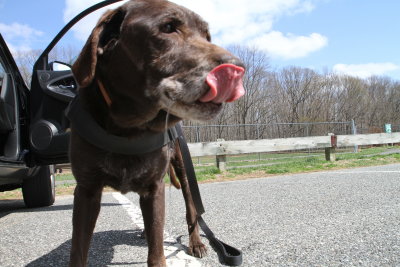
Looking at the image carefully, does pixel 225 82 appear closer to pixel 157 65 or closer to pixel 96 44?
pixel 157 65

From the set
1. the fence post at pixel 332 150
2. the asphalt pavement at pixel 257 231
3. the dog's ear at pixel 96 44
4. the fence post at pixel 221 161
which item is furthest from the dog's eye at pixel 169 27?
the fence post at pixel 332 150

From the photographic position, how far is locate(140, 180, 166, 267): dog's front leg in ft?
6.56

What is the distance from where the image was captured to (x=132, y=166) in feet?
6.69

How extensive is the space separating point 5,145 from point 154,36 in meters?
2.62

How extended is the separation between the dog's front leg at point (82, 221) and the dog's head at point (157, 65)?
471 mm

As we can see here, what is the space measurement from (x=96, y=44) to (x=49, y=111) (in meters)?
2.01

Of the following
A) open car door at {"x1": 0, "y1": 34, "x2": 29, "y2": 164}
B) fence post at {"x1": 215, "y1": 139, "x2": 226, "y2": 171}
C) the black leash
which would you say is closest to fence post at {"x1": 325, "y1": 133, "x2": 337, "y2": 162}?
fence post at {"x1": 215, "y1": 139, "x2": 226, "y2": 171}

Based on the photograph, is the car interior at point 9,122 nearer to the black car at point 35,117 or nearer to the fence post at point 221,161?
the black car at point 35,117

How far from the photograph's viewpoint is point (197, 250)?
2.49 metres

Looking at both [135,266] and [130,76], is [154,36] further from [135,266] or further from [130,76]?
[135,266]

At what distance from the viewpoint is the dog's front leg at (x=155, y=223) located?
2000mm

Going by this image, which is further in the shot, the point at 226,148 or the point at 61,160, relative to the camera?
the point at 226,148

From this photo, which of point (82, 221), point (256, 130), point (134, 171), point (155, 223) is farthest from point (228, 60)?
point (256, 130)

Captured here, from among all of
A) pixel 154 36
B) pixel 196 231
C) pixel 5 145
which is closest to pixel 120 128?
pixel 154 36
